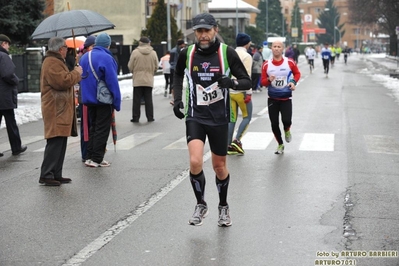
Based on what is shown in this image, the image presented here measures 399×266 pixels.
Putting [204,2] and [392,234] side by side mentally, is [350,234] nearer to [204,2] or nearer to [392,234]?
[392,234]

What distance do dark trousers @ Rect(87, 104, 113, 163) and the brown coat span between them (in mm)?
1299

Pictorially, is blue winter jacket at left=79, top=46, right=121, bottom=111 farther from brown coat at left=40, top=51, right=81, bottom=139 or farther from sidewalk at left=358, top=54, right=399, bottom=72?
sidewalk at left=358, top=54, right=399, bottom=72

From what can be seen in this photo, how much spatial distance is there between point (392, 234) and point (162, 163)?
501 centimetres

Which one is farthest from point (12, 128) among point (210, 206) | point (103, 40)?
point (210, 206)

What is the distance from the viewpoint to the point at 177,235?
7.18 metres

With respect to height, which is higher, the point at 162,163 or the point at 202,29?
the point at 202,29

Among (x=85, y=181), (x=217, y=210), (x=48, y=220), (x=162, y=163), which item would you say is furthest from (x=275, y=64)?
(x=48, y=220)

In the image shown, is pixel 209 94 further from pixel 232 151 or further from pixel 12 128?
pixel 12 128

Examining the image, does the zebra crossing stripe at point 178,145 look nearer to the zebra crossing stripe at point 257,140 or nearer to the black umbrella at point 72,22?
the zebra crossing stripe at point 257,140

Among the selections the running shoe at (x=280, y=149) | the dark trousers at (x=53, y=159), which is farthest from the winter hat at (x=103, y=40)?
the running shoe at (x=280, y=149)

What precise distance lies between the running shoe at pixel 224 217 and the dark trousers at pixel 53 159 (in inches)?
124

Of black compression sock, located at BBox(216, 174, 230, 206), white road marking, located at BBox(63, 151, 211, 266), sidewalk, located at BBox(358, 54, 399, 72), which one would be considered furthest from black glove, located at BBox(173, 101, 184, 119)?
Result: sidewalk, located at BBox(358, 54, 399, 72)

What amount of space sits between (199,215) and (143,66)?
11357 millimetres

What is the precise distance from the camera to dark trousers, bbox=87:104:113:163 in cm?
1138
